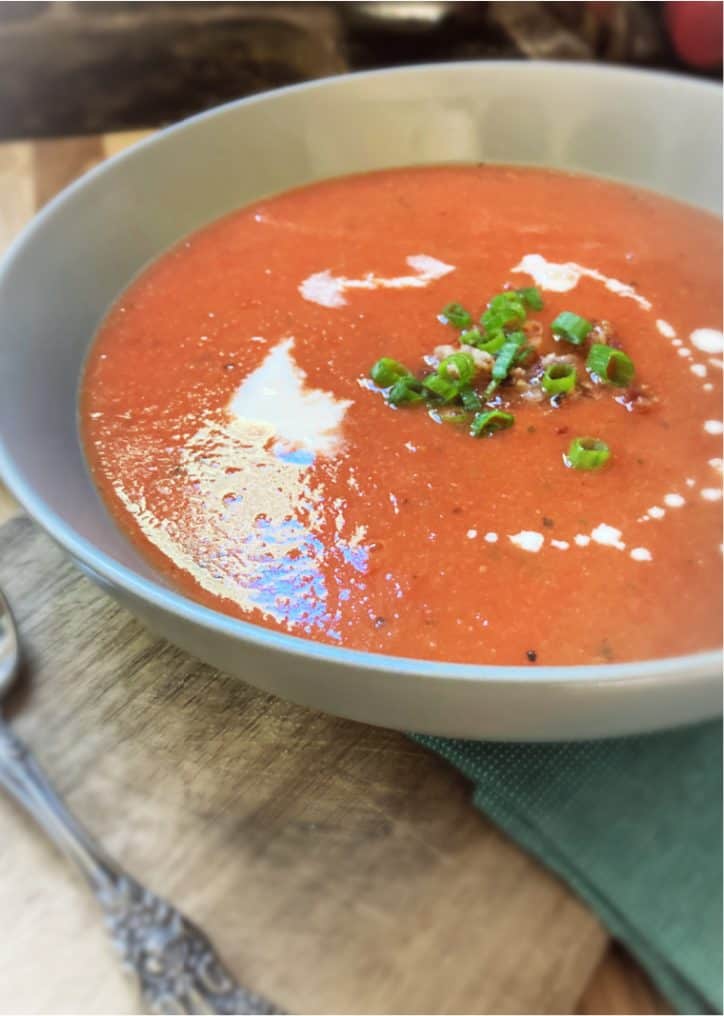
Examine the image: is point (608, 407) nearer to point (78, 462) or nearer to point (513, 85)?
point (78, 462)

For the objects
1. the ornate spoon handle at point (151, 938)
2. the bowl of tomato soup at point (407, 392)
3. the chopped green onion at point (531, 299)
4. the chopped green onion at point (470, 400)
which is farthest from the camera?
the chopped green onion at point (531, 299)

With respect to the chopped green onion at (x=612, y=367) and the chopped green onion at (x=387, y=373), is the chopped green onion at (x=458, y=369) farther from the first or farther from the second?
the chopped green onion at (x=612, y=367)

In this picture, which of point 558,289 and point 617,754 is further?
point 558,289

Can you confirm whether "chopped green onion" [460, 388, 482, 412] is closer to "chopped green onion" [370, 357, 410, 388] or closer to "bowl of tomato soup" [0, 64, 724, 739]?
"bowl of tomato soup" [0, 64, 724, 739]

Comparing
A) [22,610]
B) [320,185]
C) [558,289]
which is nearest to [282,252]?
Answer: [320,185]

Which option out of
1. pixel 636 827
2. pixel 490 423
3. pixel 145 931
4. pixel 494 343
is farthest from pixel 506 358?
pixel 145 931

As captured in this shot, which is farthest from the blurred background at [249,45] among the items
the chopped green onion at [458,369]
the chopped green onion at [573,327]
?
the chopped green onion at [458,369]

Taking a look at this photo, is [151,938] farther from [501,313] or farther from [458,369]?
[501,313]
